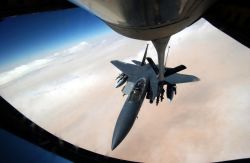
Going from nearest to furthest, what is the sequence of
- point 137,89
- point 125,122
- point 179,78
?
point 125,122 → point 137,89 → point 179,78

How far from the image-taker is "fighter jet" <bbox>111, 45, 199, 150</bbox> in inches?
504

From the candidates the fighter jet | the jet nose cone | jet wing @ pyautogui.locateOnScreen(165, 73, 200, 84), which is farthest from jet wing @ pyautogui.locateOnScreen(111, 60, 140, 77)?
the jet nose cone

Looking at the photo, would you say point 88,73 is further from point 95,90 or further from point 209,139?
point 209,139

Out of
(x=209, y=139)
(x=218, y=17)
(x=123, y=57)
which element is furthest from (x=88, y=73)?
(x=218, y=17)

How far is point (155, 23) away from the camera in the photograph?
1479 millimetres

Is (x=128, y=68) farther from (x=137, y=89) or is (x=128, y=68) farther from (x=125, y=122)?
(x=125, y=122)

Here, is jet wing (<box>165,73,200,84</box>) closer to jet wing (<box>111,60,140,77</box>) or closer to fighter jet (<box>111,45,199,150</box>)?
fighter jet (<box>111,45,199,150</box>)

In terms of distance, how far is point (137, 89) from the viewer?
44.1 feet

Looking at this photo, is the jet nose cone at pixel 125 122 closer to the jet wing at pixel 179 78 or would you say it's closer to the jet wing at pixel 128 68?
the jet wing at pixel 128 68

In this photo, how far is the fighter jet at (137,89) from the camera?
42.0 feet

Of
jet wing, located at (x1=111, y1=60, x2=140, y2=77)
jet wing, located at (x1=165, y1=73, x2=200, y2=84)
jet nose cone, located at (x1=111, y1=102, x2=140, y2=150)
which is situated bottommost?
jet nose cone, located at (x1=111, y1=102, x2=140, y2=150)

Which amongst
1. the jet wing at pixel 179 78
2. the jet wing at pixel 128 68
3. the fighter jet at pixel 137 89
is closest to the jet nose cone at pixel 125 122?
the fighter jet at pixel 137 89

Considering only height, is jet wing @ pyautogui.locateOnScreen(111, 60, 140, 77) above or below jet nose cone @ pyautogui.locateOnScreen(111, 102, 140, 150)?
above

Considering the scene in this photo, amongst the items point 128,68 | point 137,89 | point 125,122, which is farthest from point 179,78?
point 125,122
